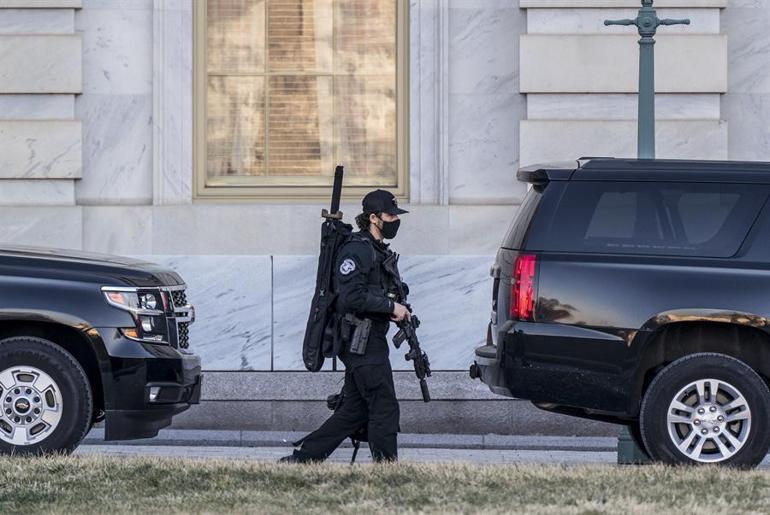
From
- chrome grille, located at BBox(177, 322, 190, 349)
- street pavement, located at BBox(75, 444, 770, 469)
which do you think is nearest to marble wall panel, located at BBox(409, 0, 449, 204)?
street pavement, located at BBox(75, 444, 770, 469)

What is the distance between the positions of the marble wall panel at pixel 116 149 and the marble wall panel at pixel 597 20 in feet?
11.7

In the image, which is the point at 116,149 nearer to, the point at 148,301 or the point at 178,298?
the point at 178,298

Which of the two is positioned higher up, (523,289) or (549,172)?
(549,172)

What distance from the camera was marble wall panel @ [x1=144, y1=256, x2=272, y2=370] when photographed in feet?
48.8

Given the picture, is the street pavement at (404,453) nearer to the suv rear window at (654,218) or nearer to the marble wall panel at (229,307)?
the marble wall panel at (229,307)

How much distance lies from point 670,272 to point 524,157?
573cm

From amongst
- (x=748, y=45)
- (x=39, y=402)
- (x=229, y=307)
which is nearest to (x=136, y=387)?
(x=39, y=402)

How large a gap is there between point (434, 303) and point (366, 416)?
4.72 metres

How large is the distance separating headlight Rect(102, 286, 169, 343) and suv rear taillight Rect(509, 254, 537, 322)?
7.00 feet

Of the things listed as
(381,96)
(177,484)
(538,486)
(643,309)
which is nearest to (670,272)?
(643,309)

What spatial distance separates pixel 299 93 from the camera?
1594 cm

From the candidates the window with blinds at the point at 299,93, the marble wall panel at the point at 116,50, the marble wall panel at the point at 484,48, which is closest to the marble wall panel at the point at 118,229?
the window with blinds at the point at 299,93

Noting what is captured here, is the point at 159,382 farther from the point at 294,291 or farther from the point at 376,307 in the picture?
the point at 294,291

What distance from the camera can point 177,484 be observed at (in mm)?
8773
